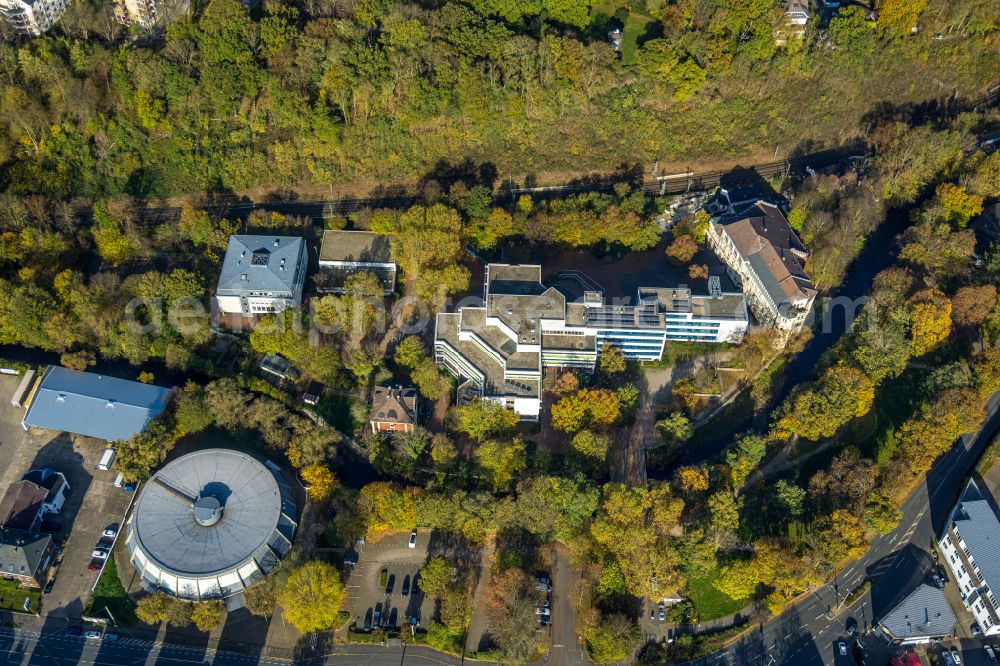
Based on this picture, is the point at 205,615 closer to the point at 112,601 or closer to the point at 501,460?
the point at 112,601

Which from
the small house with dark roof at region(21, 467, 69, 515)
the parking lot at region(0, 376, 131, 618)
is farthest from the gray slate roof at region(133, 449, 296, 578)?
the small house with dark roof at region(21, 467, 69, 515)

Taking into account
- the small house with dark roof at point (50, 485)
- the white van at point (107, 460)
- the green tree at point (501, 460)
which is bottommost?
the small house with dark roof at point (50, 485)

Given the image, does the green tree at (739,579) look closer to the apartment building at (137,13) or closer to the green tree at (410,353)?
the green tree at (410,353)

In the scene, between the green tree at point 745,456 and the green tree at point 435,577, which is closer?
the green tree at point 435,577

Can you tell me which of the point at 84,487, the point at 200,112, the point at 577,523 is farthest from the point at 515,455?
the point at 200,112

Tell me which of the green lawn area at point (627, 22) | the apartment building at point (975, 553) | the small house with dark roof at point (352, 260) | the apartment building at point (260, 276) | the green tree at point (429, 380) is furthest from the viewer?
the green lawn area at point (627, 22)

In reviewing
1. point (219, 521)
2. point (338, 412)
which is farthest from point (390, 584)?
point (338, 412)

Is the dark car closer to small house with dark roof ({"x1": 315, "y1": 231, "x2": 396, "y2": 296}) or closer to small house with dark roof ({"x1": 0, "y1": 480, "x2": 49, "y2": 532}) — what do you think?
small house with dark roof ({"x1": 0, "y1": 480, "x2": 49, "y2": 532})

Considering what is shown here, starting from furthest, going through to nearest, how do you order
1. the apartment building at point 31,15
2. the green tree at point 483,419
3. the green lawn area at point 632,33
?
the green lawn area at point 632,33 → the apartment building at point 31,15 → the green tree at point 483,419

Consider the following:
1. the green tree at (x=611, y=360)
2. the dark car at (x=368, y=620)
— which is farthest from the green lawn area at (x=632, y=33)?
the dark car at (x=368, y=620)
